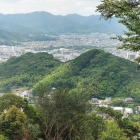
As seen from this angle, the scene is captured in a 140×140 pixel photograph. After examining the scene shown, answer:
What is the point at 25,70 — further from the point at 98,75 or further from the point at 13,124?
the point at 13,124

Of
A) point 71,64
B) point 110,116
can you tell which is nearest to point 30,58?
point 71,64

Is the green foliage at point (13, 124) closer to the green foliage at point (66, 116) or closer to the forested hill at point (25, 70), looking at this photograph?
the green foliage at point (66, 116)

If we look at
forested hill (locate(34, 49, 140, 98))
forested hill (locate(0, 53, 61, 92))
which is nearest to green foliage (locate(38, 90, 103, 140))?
forested hill (locate(34, 49, 140, 98))

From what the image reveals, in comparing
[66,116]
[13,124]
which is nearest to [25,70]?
[66,116]

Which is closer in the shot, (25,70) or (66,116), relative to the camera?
(66,116)

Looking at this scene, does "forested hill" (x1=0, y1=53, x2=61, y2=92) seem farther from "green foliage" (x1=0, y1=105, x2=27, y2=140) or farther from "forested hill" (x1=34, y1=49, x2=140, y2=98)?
"green foliage" (x1=0, y1=105, x2=27, y2=140)

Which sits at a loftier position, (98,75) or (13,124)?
(13,124)

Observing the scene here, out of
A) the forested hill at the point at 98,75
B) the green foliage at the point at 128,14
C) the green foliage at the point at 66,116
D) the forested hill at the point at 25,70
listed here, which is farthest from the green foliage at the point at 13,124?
the forested hill at the point at 25,70
